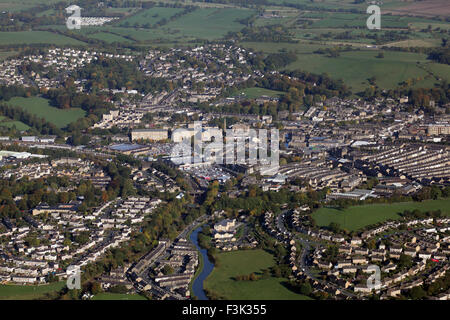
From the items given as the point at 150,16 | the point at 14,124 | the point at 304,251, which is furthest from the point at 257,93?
the point at 150,16

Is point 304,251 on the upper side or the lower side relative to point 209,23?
lower

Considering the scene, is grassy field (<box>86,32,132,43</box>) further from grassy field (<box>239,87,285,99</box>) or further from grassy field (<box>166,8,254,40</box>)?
grassy field (<box>239,87,285,99</box>)

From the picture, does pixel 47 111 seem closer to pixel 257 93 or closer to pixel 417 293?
pixel 257 93

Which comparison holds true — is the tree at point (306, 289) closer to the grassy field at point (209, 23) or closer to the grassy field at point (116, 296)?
the grassy field at point (116, 296)

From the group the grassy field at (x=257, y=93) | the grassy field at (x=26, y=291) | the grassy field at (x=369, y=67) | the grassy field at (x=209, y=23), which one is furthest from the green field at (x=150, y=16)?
the grassy field at (x=26, y=291)

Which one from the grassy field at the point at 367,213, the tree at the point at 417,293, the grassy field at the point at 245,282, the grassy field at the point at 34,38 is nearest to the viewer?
the tree at the point at 417,293

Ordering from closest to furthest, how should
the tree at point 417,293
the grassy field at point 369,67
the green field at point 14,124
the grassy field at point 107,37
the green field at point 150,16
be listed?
the tree at point 417,293 < the green field at point 14,124 < the grassy field at point 369,67 < the grassy field at point 107,37 < the green field at point 150,16
